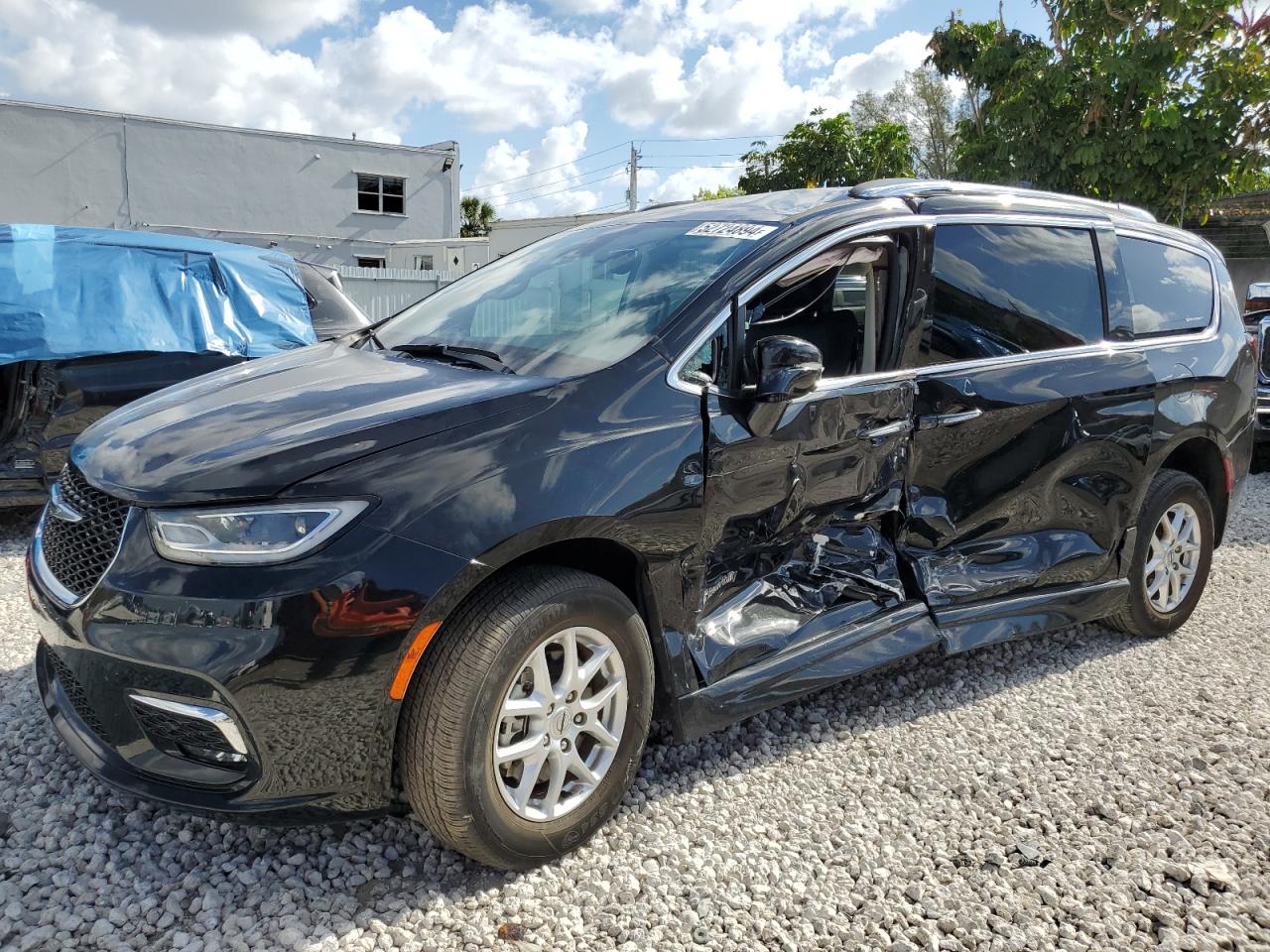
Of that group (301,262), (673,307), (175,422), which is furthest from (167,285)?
(673,307)

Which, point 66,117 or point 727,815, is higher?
point 66,117

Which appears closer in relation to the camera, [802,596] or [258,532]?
[258,532]

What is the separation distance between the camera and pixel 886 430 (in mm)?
3211

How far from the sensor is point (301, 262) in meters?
6.57

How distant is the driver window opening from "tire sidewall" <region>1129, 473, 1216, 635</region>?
1.75 metres

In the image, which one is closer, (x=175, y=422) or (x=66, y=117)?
(x=175, y=422)

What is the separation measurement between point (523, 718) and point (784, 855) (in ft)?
2.87

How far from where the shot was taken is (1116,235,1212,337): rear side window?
4.12 meters

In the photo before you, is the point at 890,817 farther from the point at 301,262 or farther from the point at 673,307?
the point at 301,262

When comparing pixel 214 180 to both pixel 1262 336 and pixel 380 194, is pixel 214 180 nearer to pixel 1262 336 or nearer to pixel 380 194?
pixel 380 194

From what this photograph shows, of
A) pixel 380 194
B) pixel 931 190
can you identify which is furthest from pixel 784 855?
pixel 380 194

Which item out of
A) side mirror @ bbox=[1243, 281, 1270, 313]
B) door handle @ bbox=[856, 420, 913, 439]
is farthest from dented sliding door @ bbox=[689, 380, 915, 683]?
side mirror @ bbox=[1243, 281, 1270, 313]

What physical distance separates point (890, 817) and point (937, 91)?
1744 inches

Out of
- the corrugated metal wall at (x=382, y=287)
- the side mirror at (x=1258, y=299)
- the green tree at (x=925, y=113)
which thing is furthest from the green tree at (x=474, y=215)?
the side mirror at (x=1258, y=299)
